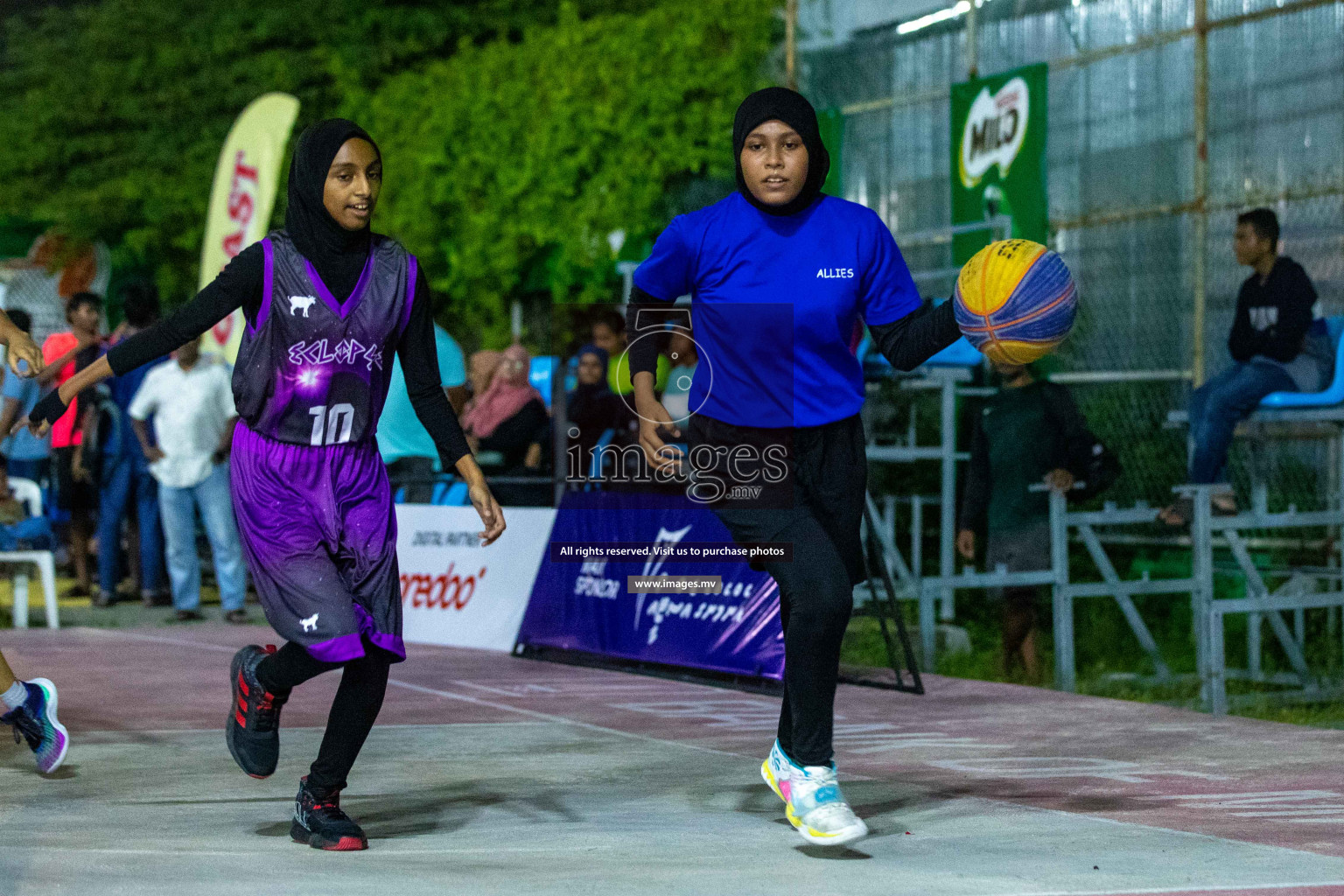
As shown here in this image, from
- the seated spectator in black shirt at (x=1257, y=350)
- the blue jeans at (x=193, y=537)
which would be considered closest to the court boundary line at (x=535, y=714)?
the blue jeans at (x=193, y=537)

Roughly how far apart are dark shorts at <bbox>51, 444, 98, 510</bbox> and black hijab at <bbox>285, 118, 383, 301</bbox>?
984 centimetres

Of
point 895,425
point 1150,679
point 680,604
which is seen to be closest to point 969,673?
point 1150,679

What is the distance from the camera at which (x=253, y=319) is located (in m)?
5.45

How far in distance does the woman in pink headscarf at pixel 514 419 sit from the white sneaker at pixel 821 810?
7812 mm

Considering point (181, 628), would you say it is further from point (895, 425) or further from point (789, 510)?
point (789, 510)

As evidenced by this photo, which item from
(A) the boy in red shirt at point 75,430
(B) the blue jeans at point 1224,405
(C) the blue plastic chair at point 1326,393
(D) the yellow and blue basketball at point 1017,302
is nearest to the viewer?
(D) the yellow and blue basketball at point 1017,302

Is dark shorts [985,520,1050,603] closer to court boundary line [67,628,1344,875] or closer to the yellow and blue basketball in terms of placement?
court boundary line [67,628,1344,875]

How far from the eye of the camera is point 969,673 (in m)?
10.9

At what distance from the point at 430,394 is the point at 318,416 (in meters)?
0.40

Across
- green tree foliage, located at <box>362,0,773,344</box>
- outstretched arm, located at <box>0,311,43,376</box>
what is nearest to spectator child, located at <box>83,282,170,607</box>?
green tree foliage, located at <box>362,0,773,344</box>

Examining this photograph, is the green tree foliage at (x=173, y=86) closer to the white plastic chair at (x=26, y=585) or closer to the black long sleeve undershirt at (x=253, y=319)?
the white plastic chair at (x=26, y=585)

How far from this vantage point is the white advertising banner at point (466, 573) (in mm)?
11766

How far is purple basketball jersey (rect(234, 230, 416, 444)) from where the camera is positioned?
5.37 metres

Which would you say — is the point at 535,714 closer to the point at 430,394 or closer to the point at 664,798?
the point at 664,798
